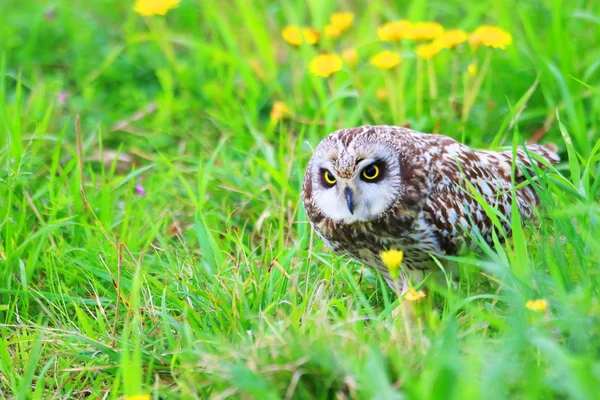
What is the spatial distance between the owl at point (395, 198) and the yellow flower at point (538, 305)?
1.55 ft

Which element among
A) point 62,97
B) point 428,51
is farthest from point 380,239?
point 62,97

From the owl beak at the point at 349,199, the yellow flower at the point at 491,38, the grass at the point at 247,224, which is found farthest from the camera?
the yellow flower at the point at 491,38

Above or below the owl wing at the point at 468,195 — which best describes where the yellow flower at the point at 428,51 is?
above

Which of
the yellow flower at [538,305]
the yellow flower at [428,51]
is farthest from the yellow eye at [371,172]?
the yellow flower at [428,51]

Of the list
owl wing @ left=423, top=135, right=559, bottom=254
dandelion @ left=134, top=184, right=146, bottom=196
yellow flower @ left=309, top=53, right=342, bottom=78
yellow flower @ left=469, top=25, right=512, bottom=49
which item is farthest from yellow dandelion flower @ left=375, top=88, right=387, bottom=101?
dandelion @ left=134, top=184, right=146, bottom=196

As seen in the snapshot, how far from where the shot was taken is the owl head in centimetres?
304

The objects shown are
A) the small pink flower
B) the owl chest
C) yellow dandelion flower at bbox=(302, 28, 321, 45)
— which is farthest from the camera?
yellow dandelion flower at bbox=(302, 28, 321, 45)

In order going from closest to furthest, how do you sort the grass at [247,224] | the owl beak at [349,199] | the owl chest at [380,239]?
the grass at [247,224]
the owl beak at [349,199]
the owl chest at [380,239]

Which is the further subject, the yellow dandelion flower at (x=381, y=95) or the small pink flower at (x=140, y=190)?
the yellow dandelion flower at (x=381, y=95)

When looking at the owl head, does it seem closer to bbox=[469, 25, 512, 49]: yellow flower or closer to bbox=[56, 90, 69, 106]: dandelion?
bbox=[469, 25, 512, 49]: yellow flower

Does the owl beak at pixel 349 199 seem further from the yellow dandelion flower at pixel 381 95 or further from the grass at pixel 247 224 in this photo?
the yellow dandelion flower at pixel 381 95

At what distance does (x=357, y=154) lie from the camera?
303 centimetres

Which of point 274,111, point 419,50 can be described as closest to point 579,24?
point 419,50

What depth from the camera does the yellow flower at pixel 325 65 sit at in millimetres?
4707
